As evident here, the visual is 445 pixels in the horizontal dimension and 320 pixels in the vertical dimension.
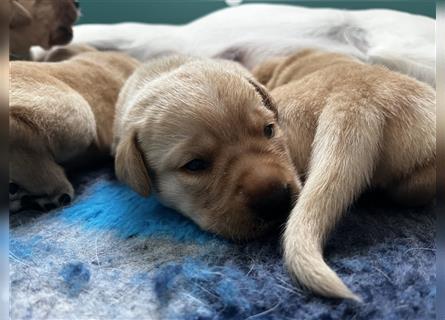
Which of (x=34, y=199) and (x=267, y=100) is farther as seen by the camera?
(x=34, y=199)

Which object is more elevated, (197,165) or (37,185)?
(197,165)

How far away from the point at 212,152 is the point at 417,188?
0.58m

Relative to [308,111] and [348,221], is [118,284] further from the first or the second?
[308,111]

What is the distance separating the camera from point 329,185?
123 centimetres

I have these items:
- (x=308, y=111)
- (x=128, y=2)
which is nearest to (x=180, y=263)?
(x=308, y=111)

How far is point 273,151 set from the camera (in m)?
1.42

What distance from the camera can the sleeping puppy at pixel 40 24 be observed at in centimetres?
254

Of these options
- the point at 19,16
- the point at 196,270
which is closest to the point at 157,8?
the point at 19,16

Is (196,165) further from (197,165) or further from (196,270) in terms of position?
(196,270)

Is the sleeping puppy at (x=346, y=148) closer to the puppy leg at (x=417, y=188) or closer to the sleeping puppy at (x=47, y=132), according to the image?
the puppy leg at (x=417, y=188)

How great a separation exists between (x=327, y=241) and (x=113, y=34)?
249cm

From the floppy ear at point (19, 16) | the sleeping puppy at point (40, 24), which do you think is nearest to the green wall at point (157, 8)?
the sleeping puppy at point (40, 24)

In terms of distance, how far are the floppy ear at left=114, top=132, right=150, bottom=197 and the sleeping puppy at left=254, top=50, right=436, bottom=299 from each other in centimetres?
46

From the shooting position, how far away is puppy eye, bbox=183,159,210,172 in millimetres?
1453
